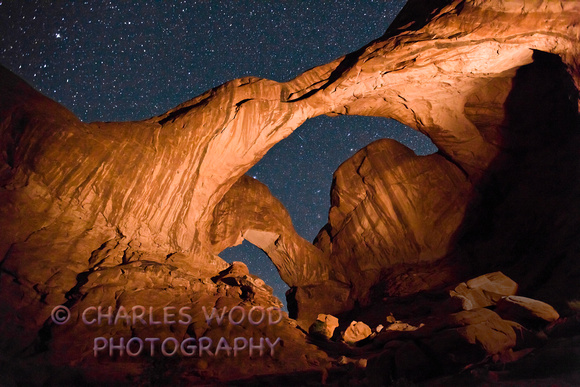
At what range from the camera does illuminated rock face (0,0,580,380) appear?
27.2ft

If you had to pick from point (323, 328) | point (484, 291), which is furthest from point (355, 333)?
point (484, 291)

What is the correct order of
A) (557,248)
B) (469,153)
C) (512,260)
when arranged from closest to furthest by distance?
1. (557,248)
2. (512,260)
3. (469,153)

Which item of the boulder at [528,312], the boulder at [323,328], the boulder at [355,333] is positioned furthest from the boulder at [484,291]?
the boulder at [323,328]

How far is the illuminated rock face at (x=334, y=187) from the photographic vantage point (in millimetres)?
8305

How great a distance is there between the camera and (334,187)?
19.2 m

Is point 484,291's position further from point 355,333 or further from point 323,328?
point 323,328

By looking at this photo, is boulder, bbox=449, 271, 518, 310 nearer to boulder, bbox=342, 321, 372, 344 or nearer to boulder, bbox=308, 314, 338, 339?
boulder, bbox=342, 321, 372, 344

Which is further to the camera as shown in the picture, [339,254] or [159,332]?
[339,254]

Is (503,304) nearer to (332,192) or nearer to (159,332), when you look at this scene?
(159,332)

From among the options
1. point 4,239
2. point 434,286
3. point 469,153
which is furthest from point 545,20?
point 4,239

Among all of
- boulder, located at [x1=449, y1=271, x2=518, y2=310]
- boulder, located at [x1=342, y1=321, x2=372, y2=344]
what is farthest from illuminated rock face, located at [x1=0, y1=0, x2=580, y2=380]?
boulder, located at [x1=342, y1=321, x2=372, y2=344]

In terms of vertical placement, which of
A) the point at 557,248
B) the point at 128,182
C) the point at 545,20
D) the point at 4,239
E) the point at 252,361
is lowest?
the point at 252,361

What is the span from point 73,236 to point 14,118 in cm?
320

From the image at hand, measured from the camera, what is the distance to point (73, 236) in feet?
28.5
